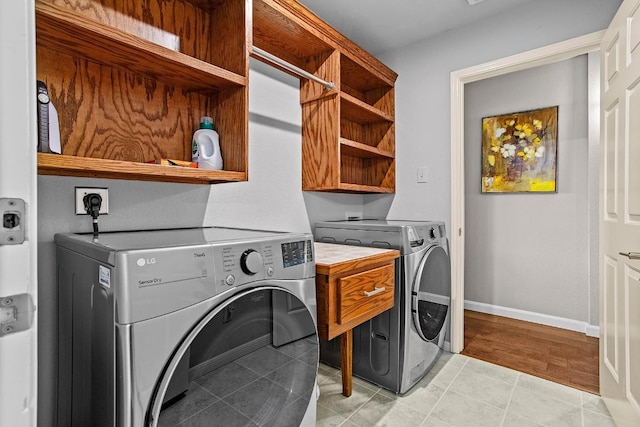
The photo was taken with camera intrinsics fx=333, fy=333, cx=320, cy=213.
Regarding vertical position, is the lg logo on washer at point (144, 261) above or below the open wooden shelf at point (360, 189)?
below

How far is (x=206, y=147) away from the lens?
144 centimetres

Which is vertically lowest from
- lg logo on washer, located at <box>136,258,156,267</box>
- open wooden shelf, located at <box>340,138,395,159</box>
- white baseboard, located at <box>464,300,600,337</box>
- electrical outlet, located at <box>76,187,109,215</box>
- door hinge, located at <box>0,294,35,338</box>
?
white baseboard, located at <box>464,300,600,337</box>

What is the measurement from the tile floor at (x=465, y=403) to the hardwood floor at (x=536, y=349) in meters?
0.14

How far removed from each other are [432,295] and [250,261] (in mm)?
1442

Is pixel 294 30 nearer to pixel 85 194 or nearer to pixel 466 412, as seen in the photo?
pixel 85 194

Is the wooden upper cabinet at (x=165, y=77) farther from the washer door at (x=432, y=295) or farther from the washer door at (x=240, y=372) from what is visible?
the washer door at (x=432, y=295)

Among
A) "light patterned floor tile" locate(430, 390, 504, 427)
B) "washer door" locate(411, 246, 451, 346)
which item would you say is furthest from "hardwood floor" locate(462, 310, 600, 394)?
"light patterned floor tile" locate(430, 390, 504, 427)

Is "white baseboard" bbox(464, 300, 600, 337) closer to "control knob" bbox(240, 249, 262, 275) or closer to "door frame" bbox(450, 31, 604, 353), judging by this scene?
"door frame" bbox(450, 31, 604, 353)

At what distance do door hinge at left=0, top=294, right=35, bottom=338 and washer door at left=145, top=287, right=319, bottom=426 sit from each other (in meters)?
0.33

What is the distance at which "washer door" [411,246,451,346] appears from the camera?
1.88 meters

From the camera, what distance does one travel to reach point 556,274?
294 cm

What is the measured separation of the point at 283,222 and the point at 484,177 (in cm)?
220

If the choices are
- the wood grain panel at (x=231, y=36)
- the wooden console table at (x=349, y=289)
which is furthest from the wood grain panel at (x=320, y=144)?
the wood grain panel at (x=231, y=36)

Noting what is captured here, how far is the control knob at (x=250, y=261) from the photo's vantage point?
3.28ft
